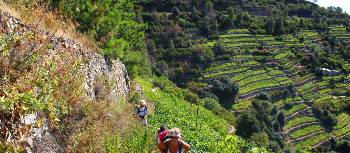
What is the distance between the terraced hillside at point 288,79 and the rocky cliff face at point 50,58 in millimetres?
42470

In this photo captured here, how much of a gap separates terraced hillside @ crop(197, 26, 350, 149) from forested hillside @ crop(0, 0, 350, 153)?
0.64 feet

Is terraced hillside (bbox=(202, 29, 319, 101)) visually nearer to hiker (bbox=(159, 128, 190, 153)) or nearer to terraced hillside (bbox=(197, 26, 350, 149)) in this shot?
terraced hillside (bbox=(197, 26, 350, 149))

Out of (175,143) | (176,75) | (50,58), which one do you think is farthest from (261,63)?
(175,143)

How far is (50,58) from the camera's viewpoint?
9.20 meters

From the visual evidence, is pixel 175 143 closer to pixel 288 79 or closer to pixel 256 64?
pixel 288 79

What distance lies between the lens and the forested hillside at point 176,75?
7.66 m

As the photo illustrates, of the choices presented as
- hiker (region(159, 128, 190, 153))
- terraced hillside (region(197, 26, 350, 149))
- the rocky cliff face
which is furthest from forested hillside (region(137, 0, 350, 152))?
hiker (region(159, 128, 190, 153))

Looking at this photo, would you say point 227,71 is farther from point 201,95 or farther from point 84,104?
point 84,104

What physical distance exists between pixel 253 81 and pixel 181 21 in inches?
744

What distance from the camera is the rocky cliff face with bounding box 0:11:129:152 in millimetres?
7441

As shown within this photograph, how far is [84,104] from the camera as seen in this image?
29.8 feet

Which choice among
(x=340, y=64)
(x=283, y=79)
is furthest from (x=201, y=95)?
(x=340, y=64)

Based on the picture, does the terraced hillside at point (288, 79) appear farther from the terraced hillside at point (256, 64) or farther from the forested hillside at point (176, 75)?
the forested hillside at point (176, 75)

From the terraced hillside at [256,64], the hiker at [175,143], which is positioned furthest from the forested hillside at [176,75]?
the hiker at [175,143]
